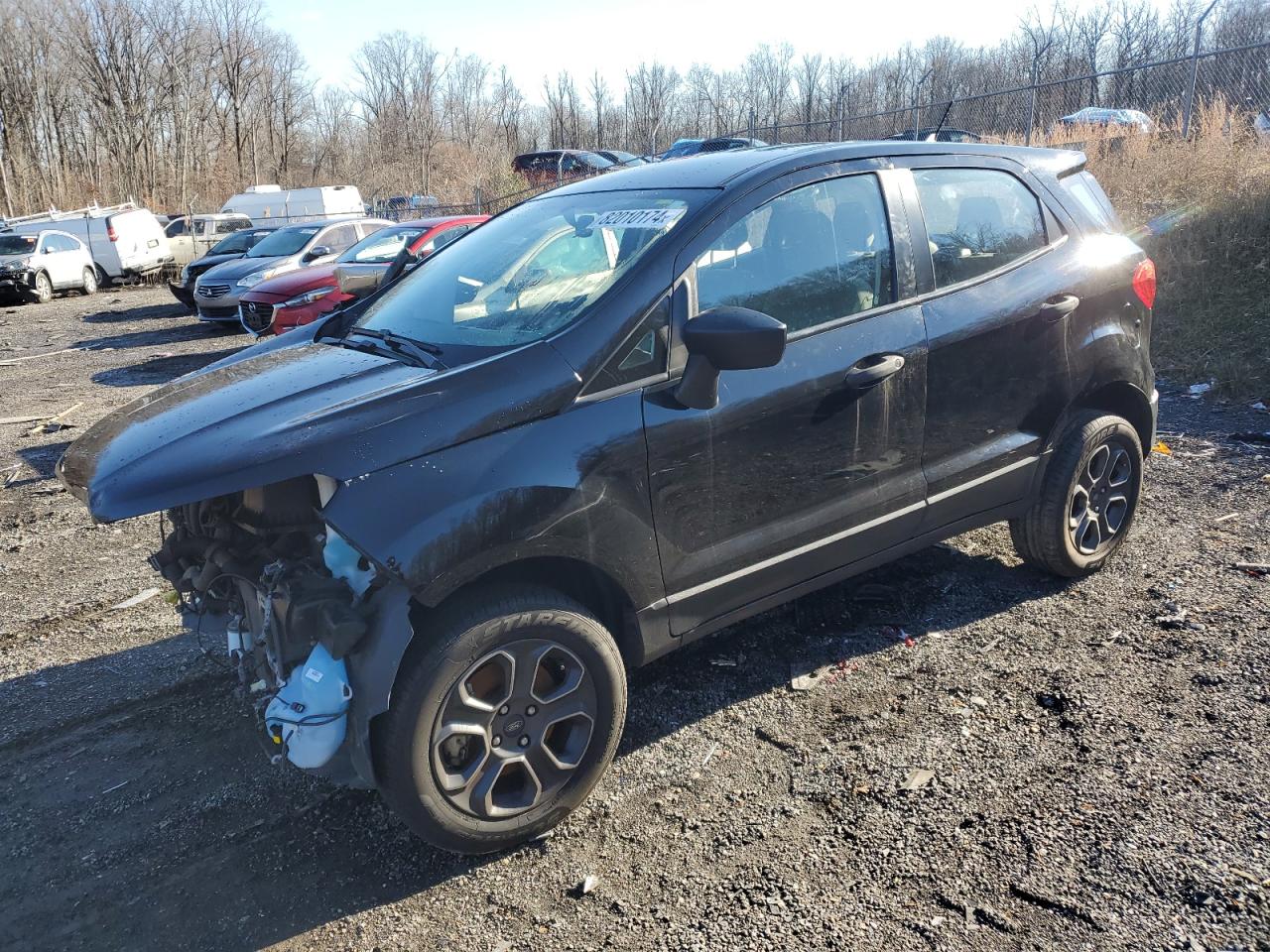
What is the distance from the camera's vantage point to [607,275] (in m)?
2.99

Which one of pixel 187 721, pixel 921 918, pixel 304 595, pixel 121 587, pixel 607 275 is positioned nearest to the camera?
pixel 921 918

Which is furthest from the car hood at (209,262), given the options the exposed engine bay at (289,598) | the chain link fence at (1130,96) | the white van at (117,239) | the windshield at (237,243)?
the exposed engine bay at (289,598)

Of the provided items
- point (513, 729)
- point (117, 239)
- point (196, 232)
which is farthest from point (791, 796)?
point (196, 232)

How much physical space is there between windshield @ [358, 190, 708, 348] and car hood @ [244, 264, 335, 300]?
8.82 metres

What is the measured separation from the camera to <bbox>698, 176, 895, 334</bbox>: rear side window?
10.0 ft

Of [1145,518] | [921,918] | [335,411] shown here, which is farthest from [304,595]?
[1145,518]

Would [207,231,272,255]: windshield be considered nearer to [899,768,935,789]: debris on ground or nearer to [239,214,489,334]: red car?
[239,214,489,334]: red car

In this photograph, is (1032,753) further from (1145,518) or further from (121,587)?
(121,587)

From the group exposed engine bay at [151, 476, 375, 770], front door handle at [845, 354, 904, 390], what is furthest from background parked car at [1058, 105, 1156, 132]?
exposed engine bay at [151, 476, 375, 770]

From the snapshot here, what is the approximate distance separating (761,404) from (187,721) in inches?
97.9

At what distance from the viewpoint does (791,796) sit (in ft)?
9.65

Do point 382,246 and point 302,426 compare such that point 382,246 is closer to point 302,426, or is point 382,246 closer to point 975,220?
point 975,220

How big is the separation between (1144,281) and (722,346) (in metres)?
2.55

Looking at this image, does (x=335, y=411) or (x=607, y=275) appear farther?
(x=607, y=275)
